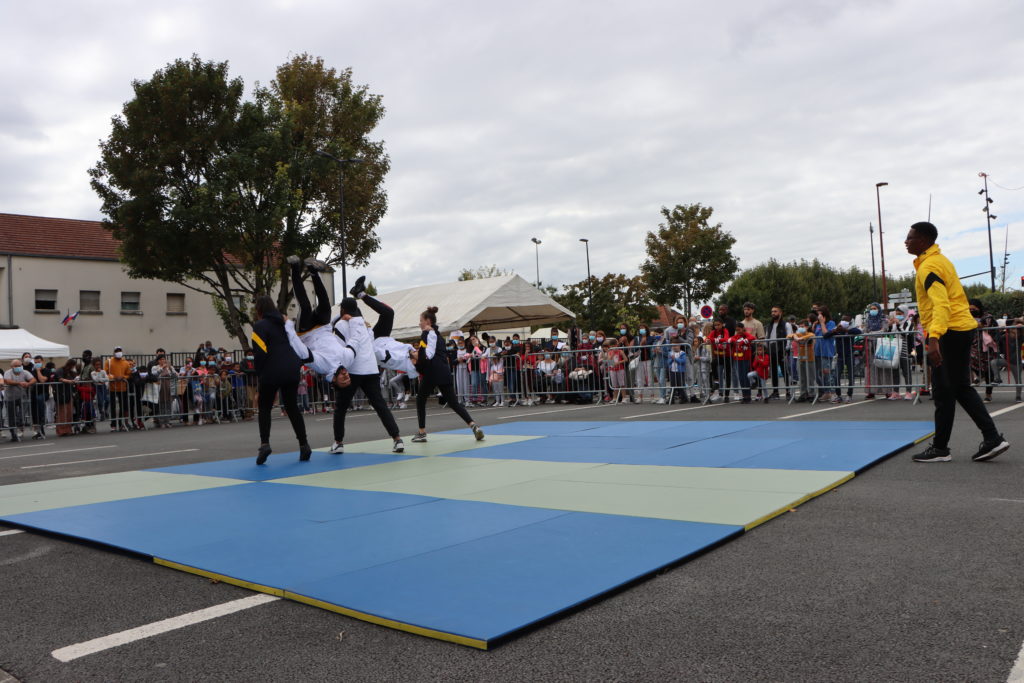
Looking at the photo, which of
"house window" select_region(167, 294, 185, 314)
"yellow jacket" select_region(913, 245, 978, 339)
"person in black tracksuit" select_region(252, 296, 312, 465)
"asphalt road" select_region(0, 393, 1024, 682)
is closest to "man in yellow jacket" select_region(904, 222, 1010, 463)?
"yellow jacket" select_region(913, 245, 978, 339)

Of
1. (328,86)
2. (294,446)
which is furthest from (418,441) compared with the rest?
(328,86)

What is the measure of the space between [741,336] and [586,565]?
1215 centimetres

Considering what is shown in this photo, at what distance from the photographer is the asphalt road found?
2.63m

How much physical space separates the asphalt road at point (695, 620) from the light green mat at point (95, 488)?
5.12ft

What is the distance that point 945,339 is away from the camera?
6.44m

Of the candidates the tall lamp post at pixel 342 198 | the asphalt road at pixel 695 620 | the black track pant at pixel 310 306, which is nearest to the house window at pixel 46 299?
the tall lamp post at pixel 342 198

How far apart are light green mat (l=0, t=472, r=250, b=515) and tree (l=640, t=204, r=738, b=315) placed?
31.9 metres

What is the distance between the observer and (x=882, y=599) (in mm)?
3180

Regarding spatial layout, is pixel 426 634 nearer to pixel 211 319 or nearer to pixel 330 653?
pixel 330 653

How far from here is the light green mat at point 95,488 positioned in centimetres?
636

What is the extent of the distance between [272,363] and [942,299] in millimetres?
6492

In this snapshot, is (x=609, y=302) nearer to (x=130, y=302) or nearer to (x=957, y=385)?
(x=130, y=302)

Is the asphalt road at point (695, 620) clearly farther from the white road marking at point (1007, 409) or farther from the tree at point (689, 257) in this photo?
the tree at point (689, 257)

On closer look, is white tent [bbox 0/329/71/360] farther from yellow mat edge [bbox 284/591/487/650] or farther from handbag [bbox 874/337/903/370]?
yellow mat edge [bbox 284/591/487/650]
